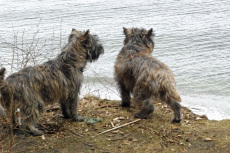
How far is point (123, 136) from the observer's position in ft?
Result: 17.0

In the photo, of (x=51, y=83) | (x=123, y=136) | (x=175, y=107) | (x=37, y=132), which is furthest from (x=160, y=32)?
(x=37, y=132)

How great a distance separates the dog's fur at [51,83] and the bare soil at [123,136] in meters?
0.27

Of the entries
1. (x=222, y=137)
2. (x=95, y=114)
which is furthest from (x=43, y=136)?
(x=222, y=137)

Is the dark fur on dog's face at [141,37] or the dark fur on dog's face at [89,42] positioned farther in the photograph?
the dark fur on dog's face at [141,37]

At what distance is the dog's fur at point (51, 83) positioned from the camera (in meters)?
4.67

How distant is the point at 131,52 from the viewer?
246 inches

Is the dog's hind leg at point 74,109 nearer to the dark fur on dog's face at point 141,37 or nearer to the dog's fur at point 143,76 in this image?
the dog's fur at point 143,76

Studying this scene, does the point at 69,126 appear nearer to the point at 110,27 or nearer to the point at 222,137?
the point at 222,137

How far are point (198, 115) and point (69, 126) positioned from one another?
2788mm

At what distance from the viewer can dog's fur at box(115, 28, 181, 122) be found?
212 inches

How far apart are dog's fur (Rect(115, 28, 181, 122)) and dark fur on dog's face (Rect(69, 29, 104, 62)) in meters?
0.71

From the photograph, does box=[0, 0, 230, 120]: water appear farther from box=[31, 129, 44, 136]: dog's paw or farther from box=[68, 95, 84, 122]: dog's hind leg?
box=[31, 129, 44, 136]: dog's paw

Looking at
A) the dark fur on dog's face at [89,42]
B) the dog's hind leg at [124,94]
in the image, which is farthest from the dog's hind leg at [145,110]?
the dark fur on dog's face at [89,42]

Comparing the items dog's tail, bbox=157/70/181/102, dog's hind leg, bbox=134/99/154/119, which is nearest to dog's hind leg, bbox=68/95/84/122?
dog's hind leg, bbox=134/99/154/119
